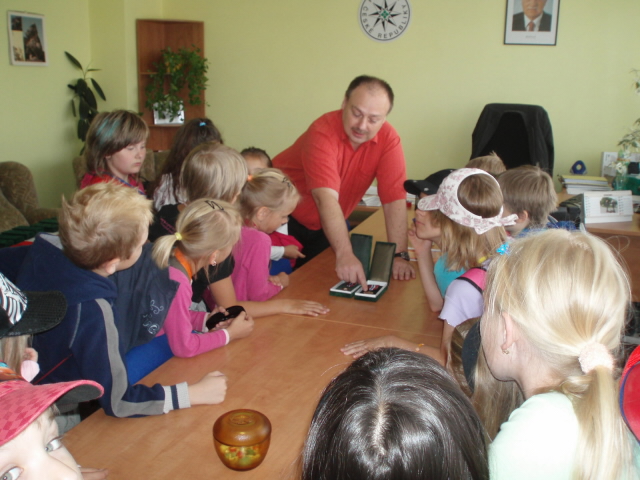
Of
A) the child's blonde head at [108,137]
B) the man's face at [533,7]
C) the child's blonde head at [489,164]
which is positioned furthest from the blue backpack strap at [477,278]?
the man's face at [533,7]

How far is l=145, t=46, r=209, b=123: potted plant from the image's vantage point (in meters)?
5.47

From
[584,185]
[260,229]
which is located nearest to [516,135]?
[584,185]

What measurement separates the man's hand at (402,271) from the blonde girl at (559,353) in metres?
Answer: 1.32

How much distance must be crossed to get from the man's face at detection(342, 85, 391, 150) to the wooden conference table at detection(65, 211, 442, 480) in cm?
81

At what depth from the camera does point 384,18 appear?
5273 mm

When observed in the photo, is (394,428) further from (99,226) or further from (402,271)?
(402,271)

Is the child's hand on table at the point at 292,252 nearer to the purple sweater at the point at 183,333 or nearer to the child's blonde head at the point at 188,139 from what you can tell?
the child's blonde head at the point at 188,139

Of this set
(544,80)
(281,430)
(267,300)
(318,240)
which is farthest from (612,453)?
(544,80)

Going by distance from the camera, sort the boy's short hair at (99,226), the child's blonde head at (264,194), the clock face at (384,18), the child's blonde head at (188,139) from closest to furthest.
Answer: the boy's short hair at (99,226) → the child's blonde head at (264,194) → the child's blonde head at (188,139) → the clock face at (384,18)

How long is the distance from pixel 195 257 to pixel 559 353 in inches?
46.9

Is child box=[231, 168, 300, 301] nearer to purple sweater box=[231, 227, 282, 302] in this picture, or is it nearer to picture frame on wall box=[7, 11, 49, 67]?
purple sweater box=[231, 227, 282, 302]

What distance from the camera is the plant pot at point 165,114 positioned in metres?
5.52

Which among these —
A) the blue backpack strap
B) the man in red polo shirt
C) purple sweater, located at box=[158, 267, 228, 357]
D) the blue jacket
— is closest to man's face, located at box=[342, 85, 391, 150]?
the man in red polo shirt

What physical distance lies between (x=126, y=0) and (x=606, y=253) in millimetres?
5524
